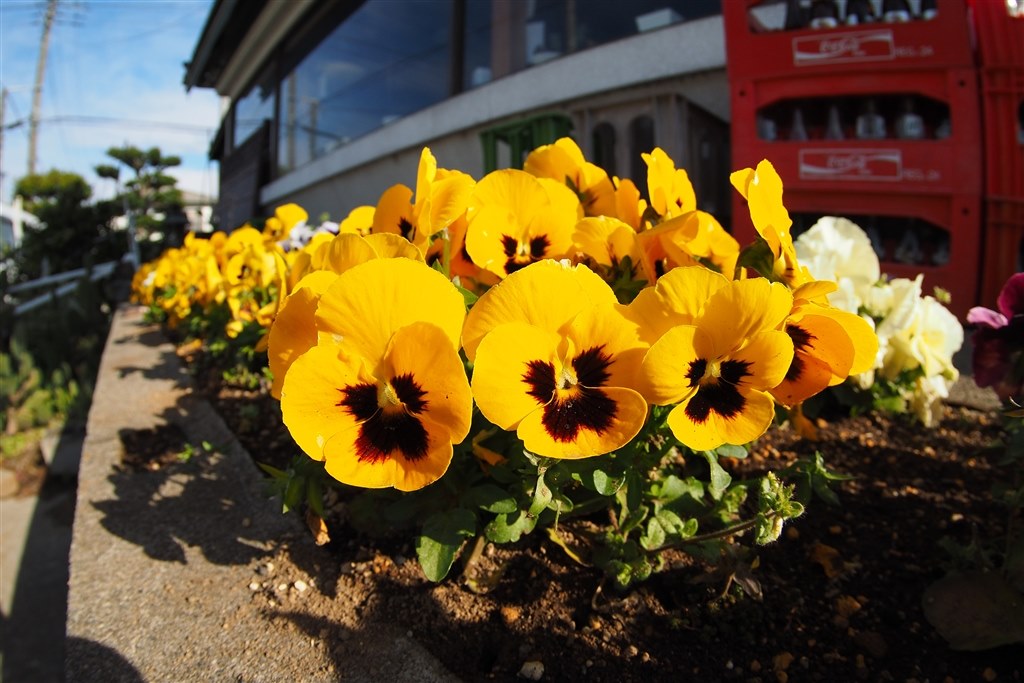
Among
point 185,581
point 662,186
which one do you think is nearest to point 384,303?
point 662,186

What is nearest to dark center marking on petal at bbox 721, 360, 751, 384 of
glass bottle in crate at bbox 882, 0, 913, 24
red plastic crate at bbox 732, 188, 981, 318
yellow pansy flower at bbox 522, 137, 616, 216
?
yellow pansy flower at bbox 522, 137, 616, 216

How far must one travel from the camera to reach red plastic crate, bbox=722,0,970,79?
3531mm

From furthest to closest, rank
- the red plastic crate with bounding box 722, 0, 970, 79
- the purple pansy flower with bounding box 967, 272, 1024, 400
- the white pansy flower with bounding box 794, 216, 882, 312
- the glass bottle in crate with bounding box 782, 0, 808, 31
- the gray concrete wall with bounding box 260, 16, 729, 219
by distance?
the gray concrete wall with bounding box 260, 16, 729, 219 → the glass bottle in crate with bounding box 782, 0, 808, 31 → the red plastic crate with bounding box 722, 0, 970, 79 → the white pansy flower with bounding box 794, 216, 882, 312 → the purple pansy flower with bounding box 967, 272, 1024, 400

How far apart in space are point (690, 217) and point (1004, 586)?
0.93m

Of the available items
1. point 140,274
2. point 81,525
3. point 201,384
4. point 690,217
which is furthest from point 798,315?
point 140,274

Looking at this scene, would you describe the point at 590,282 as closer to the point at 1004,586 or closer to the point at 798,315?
the point at 798,315

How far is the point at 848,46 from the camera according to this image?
375 centimetres

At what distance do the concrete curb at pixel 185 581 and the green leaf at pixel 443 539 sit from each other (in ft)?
0.61

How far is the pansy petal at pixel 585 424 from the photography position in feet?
2.58

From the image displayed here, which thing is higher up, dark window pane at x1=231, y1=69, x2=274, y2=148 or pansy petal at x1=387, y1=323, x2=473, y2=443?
dark window pane at x1=231, y1=69, x2=274, y2=148

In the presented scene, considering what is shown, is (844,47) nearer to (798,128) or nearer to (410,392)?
(798,128)

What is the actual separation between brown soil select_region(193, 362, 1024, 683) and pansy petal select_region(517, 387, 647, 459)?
0.53 metres

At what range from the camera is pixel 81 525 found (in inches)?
67.8

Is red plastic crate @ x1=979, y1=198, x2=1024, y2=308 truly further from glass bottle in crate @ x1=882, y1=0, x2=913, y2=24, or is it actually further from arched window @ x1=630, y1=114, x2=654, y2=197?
arched window @ x1=630, y1=114, x2=654, y2=197
